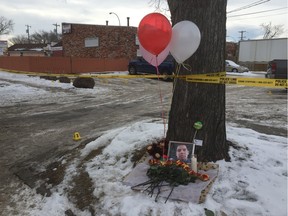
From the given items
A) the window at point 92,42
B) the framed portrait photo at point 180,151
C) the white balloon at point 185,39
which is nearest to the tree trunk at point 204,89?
the framed portrait photo at point 180,151

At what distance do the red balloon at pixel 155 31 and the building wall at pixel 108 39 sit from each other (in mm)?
29292

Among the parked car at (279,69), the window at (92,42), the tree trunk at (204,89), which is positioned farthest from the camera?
the window at (92,42)

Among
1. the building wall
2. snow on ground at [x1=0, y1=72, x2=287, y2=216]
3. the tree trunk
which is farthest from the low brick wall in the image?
the tree trunk

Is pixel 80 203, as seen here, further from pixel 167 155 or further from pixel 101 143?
pixel 101 143

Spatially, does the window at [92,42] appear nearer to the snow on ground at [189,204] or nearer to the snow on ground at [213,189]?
the snow on ground at [189,204]

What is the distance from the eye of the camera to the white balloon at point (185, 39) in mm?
3678

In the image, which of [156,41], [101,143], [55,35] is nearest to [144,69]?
[101,143]

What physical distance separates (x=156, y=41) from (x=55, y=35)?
285ft

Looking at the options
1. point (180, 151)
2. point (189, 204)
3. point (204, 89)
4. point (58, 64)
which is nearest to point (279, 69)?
point (204, 89)

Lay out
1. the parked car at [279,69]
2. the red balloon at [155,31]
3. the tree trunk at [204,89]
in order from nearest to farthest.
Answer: the red balloon at [155,31] < the tree trunk at [204,89] < the parked car at [279,69]

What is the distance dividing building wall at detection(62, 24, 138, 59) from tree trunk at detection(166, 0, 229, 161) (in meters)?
28.9

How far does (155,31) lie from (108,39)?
97.9 feet

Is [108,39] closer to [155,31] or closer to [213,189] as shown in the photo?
[155,31]

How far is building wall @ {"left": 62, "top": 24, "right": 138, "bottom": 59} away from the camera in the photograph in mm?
32219
